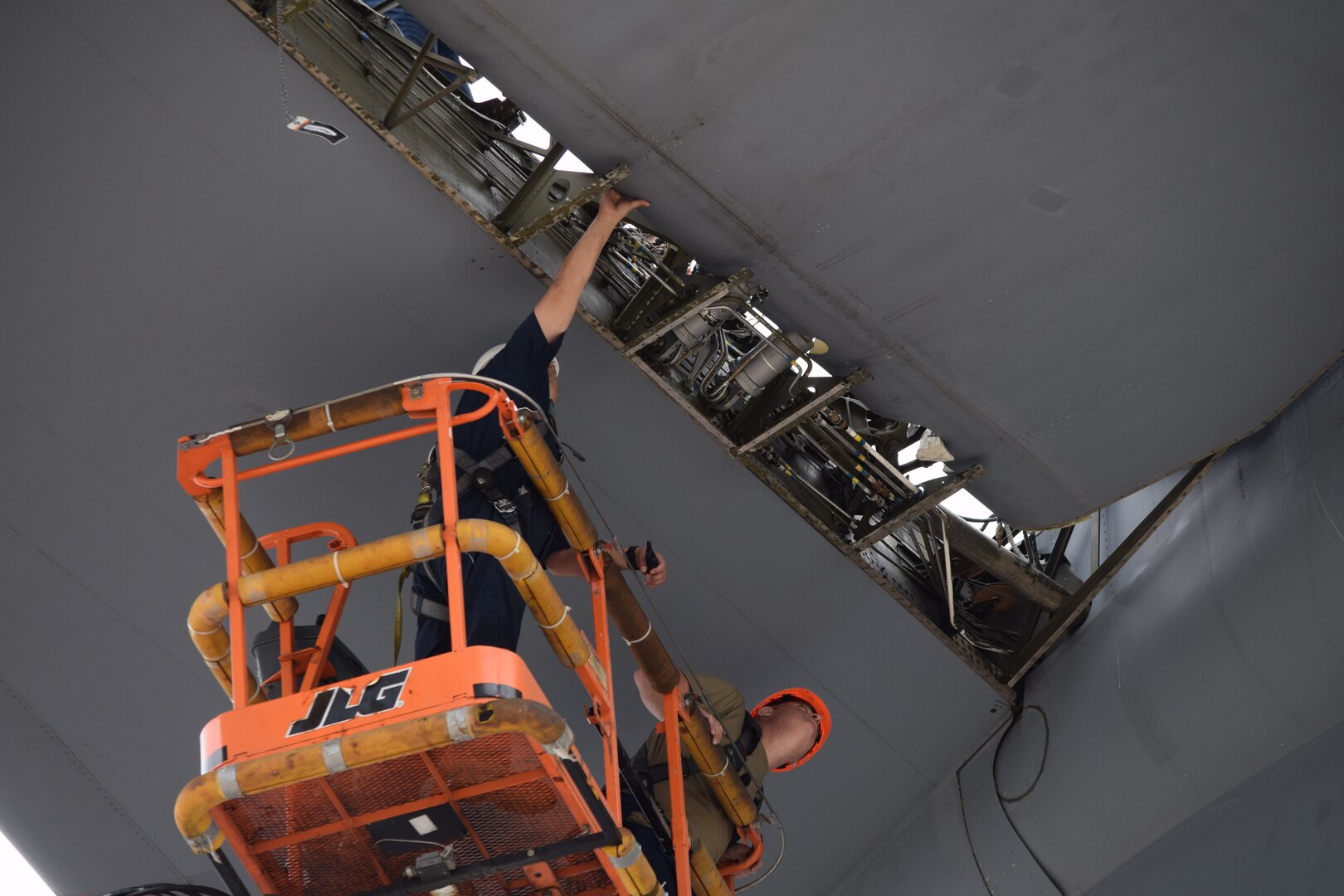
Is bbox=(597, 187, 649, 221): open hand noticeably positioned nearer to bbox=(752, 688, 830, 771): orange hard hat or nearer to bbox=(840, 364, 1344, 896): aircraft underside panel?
bbox=(752, 688, 830, 771): orange hard hat

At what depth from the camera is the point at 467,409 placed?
5.48 m

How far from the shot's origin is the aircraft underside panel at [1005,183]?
500 centimetres

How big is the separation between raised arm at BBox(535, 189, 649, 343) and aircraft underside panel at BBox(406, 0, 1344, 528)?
0.11 meters

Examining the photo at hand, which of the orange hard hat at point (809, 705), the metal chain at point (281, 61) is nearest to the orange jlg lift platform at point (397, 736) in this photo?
the metal chain at point (281, 61)

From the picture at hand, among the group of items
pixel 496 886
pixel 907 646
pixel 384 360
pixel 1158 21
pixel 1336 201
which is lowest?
pixel 907 646

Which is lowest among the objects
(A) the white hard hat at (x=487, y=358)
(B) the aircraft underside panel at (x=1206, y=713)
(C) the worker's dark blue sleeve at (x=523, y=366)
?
(B) the aircraft underside panel at (x=1206, y=713)

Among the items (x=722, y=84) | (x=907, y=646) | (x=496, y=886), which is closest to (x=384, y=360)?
(x=722, y=84)

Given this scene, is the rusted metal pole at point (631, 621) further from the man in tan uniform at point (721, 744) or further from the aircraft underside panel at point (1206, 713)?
the aircraft underside panel at point (1206, 713)

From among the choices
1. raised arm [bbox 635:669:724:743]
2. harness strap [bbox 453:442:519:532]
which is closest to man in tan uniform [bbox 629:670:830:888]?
raised arm [bbox 635:669:724:743]

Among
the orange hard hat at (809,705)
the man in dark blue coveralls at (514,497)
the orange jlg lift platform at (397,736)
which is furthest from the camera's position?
the orange hard hat at (809,705)

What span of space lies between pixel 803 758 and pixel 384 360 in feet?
10.7

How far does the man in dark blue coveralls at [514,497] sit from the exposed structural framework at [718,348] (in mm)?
337

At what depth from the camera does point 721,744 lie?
6.05m

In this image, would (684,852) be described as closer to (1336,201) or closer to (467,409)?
(467,409)
